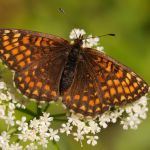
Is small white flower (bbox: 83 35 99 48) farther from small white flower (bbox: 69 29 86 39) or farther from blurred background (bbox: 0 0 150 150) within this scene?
blurred background (bbox: 0 0 150 150)

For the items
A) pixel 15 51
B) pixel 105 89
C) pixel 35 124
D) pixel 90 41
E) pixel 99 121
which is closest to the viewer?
pixel 105 89

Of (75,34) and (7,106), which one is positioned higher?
(75,34)

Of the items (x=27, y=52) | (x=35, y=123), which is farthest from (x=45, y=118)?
(x=27, y=52)

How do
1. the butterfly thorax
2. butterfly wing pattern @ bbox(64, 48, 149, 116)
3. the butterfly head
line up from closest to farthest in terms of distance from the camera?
butterfly wing pattern @ bbox(64, 48, 149, 116) → the butterfly thorax → the butterfly head

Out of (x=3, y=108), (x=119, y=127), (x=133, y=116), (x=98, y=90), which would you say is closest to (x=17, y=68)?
(x=3, y=108)

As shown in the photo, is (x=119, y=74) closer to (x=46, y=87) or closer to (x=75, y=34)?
(x=46, y=87)

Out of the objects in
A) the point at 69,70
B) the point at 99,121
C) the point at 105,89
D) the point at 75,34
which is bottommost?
the point at 99,121

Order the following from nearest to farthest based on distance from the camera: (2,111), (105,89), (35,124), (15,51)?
(105,89)
(15,51)
(35,124)
(2,111)

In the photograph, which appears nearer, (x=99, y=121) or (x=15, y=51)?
(x=15, y=51)

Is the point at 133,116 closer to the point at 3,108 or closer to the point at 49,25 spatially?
the point at 3,108

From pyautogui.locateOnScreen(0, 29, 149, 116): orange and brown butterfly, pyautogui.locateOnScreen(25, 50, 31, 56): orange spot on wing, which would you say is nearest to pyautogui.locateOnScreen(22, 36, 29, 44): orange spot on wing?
pyautogui.locateOnScreen(0, 29, 149, 116): orange and brown butterfly
